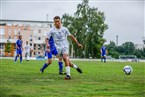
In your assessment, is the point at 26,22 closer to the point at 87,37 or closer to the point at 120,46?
the point at 120,46

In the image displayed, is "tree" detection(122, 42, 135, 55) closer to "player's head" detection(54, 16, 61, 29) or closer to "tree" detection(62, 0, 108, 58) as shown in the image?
"tree" detection(62, 0, 108, 58)

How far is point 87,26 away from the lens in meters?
86.9

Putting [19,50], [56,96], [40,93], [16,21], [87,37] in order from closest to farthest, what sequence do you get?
[56,96], [40,93], [19,50], [87,37], [16,21]

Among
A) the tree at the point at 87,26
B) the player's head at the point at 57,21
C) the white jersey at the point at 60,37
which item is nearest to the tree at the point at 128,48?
the tree at the point at 87,26

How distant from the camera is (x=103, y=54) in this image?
42.5 meters

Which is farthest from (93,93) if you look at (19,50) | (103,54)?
(103,54)

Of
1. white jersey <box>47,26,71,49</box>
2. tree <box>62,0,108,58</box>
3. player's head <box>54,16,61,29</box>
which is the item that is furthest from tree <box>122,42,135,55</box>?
player's head <box>54,16,61,29</box>

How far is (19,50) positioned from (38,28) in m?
124

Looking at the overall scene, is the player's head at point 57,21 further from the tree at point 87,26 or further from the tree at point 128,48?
the tree at point 128,48

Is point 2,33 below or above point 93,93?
above

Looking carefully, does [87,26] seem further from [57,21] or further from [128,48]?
[57,21]

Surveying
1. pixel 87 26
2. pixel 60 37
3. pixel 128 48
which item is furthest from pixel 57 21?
pixel 128 48

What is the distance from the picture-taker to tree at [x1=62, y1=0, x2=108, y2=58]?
8612 centimetres

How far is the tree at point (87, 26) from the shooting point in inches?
3391
